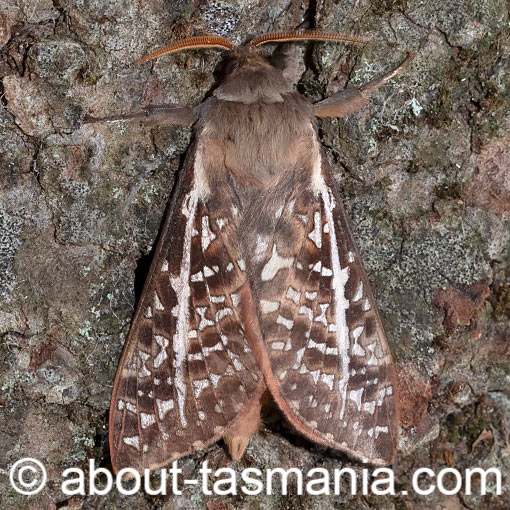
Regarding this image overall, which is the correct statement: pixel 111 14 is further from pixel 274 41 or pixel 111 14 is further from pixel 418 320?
pixel 418 320

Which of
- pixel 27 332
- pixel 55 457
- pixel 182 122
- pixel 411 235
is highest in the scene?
pixel 182 122

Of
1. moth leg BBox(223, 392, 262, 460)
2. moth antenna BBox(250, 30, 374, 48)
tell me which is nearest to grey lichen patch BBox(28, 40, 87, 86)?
moth antenna BBox(250, 30, 374, 48)

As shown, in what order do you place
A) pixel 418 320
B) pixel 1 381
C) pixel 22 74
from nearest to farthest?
pixel 22 74, pixel 1 381, pixel 418 320

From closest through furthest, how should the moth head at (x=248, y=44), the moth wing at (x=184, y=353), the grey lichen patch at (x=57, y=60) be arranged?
1. the grey lichen patch at (x=57, y=60)
2. the moth head at (x=248, y=44)
3. the moth wing at (x=184, y=353)

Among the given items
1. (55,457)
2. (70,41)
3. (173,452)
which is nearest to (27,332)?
(55,457)

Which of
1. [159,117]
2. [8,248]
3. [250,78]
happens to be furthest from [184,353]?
[250,78]

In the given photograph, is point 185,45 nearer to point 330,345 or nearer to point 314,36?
point 314,36

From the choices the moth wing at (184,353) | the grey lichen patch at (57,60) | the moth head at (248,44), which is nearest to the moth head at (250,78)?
the moth head at (248,44)

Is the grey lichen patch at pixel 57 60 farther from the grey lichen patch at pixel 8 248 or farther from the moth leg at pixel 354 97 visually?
the moth leg at pixel 354 97
